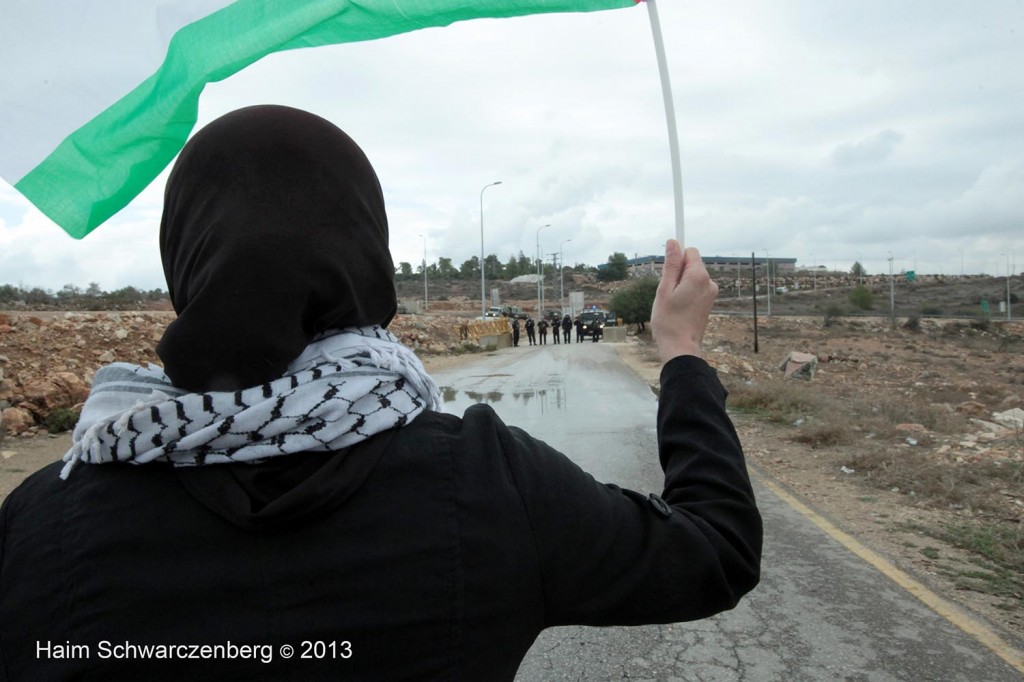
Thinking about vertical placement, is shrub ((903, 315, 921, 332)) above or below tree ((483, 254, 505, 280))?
below

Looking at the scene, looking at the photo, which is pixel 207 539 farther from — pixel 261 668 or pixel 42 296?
pixel 42 296

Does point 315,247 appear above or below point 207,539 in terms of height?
above

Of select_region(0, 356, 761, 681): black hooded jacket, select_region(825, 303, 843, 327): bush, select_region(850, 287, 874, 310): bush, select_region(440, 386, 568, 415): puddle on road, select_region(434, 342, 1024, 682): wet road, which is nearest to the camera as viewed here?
select_region(0, 356, 761, 681): black hooded jacket

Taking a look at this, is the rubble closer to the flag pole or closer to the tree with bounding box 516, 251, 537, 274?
the flag pole

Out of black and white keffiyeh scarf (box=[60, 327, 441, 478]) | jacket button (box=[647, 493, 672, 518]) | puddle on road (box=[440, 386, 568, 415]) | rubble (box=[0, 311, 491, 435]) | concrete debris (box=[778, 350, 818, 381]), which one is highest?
black and white keffiyeh scarf (box=[60, 327, 441, 478])

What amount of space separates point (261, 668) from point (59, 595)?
1.05 feet

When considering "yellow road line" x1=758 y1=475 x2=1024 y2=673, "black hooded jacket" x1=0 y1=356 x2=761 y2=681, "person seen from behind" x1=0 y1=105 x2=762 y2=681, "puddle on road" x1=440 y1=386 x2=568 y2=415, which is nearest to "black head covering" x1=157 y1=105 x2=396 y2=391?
"person seen from behind" x1=0 y1=105 x2=762 y2=681

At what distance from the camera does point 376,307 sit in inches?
54.8

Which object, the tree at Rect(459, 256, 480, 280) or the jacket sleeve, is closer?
the jacket sleeve

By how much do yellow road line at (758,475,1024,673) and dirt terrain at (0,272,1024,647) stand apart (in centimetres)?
10

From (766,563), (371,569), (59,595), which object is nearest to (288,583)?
(371,569)

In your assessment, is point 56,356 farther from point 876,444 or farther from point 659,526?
point 659,526

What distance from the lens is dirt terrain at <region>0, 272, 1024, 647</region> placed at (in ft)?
19.1

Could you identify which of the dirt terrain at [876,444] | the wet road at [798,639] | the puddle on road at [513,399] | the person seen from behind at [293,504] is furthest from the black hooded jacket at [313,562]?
the puddle on road at [513,399]
